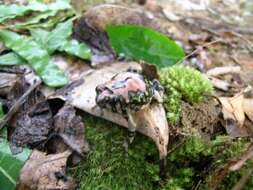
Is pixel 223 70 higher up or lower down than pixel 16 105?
lower down

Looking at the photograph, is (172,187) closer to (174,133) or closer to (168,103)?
(174,133)

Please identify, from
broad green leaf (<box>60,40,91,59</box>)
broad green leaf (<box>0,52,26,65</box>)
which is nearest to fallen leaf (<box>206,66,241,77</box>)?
broad green leaf (<box>60,40,91,59</box>)

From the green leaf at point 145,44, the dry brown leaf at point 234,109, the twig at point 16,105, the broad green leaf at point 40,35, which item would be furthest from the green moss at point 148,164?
the broad green leaf at point 40,35

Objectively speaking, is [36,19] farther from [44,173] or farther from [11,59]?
[44,173]

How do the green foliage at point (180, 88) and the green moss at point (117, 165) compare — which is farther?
the green foliage at point (180, 88)

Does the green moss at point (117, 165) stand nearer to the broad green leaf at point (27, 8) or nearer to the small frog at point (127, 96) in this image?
the small frog at point (127, 96)

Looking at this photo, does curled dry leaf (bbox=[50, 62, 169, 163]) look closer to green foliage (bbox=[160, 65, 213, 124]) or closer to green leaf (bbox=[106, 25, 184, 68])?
green foliage (bbox=[160, 65, 213, 124])

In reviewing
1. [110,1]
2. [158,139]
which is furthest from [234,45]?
[158,139]

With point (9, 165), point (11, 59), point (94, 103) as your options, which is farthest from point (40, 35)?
point (9, 165)
